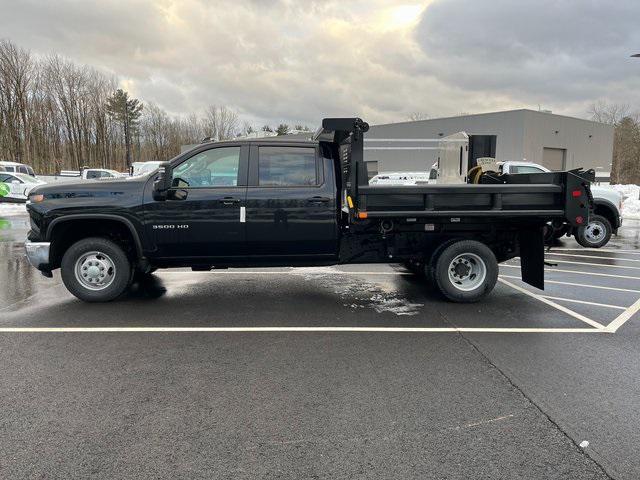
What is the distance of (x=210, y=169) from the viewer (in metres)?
6.27

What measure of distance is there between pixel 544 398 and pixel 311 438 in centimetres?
187

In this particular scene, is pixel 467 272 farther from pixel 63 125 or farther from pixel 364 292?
pixel 63 125

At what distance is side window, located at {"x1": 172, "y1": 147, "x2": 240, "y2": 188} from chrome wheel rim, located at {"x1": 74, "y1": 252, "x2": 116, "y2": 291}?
1387 millimetres

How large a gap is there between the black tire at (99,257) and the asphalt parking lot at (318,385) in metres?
0.20

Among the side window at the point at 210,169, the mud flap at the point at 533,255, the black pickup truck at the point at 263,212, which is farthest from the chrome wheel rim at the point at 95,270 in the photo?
the mud flap at the point at 533,255

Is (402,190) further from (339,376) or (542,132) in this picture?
(542,132)

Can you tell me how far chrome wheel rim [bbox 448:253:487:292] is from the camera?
6535 mm

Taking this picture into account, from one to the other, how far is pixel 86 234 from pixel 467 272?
508 cm

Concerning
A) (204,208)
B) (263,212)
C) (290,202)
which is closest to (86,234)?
(204,208)

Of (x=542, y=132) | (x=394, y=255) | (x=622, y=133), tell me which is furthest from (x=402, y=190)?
(x=622, y=133)

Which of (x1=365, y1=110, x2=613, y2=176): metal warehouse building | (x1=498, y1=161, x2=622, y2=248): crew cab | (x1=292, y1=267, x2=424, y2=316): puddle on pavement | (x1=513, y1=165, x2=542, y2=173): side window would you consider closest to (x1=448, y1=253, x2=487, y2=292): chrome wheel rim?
(x1=292, y1=267, x2=424, y2=316): puddle on pavement

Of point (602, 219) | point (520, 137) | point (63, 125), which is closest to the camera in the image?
point (602, 219)

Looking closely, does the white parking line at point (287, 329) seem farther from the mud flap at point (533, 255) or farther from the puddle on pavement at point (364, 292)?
the mud flap at point (533, 255)

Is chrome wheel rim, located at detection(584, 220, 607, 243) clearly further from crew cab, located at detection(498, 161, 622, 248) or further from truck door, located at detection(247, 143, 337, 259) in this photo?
truck door, located at detection(247, 143, 337, 259)
